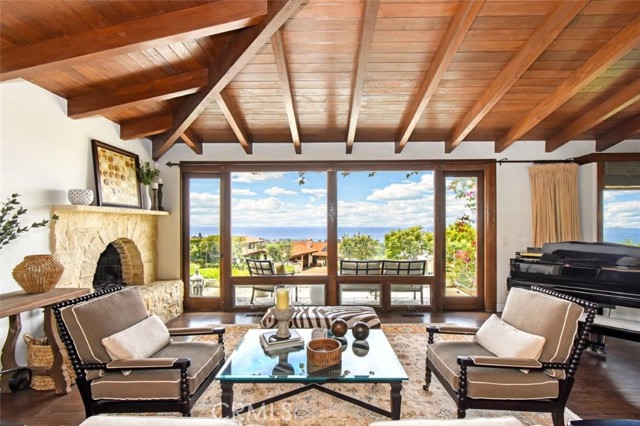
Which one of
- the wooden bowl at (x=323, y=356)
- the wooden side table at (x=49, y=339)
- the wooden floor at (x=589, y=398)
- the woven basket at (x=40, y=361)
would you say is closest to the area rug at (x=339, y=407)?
the wooden floor at (x=589, y=398)

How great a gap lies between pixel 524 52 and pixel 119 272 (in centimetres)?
581

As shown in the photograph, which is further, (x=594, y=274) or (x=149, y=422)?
(x=594, y=274)

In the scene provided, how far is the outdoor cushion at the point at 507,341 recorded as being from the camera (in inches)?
86.2

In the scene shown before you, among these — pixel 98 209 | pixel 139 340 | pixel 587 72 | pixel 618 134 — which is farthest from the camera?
pixel 618 134

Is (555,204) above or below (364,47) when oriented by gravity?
below

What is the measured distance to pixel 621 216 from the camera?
4.96 m

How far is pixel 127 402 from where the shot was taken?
2113 millimetres

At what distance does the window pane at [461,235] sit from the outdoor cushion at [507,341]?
283 centimetres

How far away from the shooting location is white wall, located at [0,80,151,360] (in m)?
→ 2.86

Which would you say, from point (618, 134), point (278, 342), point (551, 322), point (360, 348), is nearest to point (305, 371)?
point (278, 342)

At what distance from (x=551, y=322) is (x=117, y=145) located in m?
5.14

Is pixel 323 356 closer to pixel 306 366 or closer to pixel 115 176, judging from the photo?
pixel 306 366

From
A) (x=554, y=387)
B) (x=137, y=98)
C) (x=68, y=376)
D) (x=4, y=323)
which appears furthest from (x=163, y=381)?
(x=137, y=98)

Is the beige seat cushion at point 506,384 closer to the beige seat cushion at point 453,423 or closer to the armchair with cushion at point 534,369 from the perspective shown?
the armchair with cushion at point 534,369
